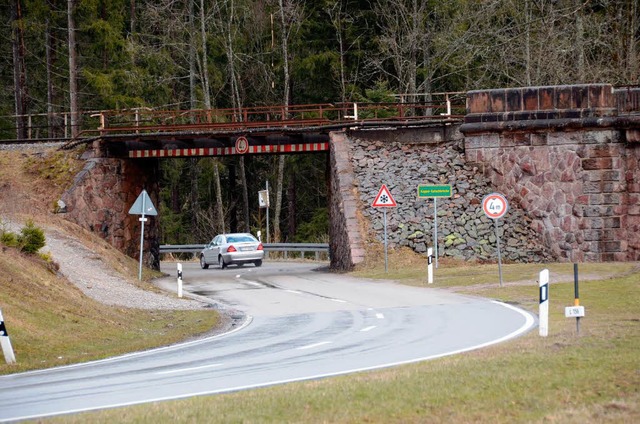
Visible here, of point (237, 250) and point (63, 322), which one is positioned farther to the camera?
point (237, 250)

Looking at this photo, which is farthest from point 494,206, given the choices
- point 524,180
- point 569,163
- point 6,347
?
point 6,347

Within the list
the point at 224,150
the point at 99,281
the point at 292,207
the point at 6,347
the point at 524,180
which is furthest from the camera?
the point at 292,207

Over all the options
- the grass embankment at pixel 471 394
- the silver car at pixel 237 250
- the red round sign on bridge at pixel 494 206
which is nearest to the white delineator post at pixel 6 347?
the grass embankment at pixel 471 394

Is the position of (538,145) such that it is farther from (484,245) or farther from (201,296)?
(201,296)

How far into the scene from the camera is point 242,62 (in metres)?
64.7

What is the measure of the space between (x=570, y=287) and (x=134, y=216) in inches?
941

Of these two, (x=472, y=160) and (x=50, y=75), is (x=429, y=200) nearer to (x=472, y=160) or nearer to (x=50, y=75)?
(x=472, y=160)

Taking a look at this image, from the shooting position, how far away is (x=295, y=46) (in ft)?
209

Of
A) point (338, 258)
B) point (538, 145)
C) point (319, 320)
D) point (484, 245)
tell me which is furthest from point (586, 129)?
point (319, 320)

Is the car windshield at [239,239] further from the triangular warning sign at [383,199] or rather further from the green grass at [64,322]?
the green grass at [64,322]

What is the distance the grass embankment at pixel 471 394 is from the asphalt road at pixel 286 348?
976 mm

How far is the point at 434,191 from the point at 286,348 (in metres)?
18.9

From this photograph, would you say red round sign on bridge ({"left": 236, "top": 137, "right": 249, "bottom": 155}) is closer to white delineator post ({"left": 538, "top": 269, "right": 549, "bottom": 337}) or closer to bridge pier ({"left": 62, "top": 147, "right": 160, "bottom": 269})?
bridge pier ({"left": 62, "top": 147, "right": 160, "bottom": 269})

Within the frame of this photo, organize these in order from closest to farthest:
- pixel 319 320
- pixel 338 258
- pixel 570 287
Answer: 1. pixel 319 320
2. pixel 570 287
3. pixel 338 258
